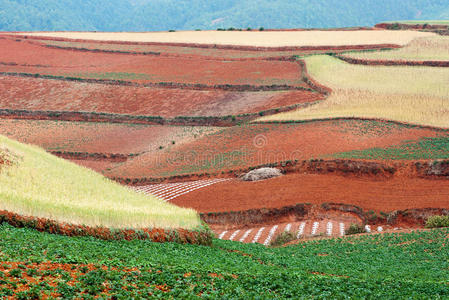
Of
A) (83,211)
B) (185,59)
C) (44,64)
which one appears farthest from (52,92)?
(83,211)

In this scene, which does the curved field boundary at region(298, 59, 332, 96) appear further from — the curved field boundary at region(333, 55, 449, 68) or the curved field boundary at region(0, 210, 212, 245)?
the curved field boundary at region(0, 210, 212, 245)

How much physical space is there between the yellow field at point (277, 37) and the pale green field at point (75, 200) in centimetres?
6472

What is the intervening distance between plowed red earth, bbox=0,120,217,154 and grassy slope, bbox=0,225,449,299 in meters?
31.5

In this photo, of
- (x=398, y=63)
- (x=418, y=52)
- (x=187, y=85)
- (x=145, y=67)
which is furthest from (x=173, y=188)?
(x=418, y=52)

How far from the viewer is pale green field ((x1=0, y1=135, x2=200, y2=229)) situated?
1962cm

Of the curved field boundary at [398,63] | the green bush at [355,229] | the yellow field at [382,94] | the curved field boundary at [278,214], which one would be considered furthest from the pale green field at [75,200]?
the curved field boundary at [398,63]

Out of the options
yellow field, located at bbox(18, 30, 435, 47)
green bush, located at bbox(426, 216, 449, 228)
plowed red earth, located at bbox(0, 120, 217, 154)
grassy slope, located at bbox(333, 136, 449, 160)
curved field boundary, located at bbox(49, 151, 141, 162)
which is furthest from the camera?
yellow field, located at bbox(18, 30, 435, 47)

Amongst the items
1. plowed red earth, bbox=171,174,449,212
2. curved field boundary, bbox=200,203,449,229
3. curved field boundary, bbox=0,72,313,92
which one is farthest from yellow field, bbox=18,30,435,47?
curved field boundary, bbox=200,203,449,229

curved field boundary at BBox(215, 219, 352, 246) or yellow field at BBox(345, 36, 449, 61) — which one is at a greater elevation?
yellow field at BBox(345, 36, 449, 61)

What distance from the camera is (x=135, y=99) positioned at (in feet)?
216

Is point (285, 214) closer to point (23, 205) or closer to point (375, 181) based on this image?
point (375, 181)

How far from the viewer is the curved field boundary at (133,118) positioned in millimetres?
57812

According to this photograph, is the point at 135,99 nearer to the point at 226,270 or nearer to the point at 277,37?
the point at 277,37

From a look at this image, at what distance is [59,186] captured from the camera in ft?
81.7
